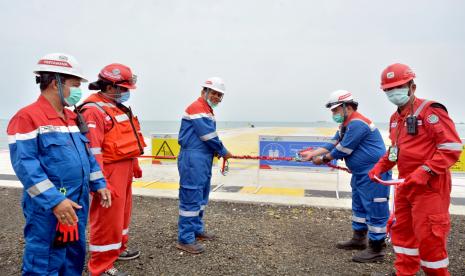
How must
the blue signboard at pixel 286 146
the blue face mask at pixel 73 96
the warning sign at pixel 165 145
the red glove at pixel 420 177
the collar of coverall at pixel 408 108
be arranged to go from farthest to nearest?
the warning sign at pixel 165 145
the blue signboard at pixel 286 146
the collar of coverall at pixel 408 108
the red glove at pixel 420 177
the blue face mask at pixel 73 96

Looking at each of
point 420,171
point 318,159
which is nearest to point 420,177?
point 420,171

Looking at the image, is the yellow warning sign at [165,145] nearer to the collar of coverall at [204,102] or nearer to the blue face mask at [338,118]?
the collar of coverall at [204,102]

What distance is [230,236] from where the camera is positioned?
4816mm

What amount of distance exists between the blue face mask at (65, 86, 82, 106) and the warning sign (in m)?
6.33

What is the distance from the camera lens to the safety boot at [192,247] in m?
4.22

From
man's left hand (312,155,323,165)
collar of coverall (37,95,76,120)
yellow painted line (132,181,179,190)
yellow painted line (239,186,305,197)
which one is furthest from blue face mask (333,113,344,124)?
yellow painted line (132,181,179,190)

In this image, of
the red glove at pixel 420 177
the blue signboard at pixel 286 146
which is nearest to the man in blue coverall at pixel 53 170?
the red glove at pixel 420 177

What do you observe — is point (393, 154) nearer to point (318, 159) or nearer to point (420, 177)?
point (420, 177)

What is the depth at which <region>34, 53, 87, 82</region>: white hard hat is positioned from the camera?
2.58 metres

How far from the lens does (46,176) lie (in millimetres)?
2346

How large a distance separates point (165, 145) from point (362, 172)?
19.9ft

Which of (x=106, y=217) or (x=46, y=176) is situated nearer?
(x=46, y=176)

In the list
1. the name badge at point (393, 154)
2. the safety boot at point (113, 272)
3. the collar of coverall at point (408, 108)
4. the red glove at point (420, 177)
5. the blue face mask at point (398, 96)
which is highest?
the blue face mask at point (398, 96)

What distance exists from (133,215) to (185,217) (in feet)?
6.13
